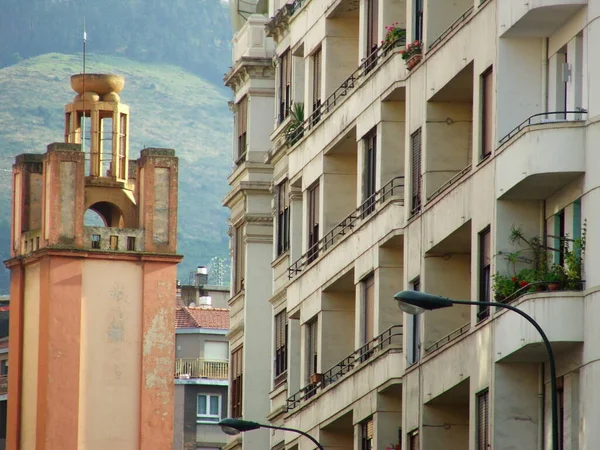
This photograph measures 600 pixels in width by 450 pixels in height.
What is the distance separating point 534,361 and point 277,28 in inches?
1042

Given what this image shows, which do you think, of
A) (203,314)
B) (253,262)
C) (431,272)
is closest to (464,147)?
(431,272)

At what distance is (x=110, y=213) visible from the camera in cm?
11181

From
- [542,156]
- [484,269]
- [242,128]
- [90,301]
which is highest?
[242,128]

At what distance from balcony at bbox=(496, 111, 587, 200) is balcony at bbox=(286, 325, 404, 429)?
9346 mm

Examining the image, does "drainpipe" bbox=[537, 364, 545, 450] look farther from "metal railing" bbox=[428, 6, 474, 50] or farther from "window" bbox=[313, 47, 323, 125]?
"window" bbox=[313, 47, 323, 125]

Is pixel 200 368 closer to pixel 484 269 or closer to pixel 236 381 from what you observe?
pixel 236 381

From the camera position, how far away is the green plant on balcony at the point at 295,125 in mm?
62616

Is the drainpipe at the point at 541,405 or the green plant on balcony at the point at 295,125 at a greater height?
the green plant on balcony at the point at 295,125

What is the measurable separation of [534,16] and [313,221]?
19.7m

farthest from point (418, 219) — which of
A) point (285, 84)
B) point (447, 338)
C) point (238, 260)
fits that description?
point (238, 260)

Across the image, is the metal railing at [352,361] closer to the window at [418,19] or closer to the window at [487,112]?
the window at [418,19]

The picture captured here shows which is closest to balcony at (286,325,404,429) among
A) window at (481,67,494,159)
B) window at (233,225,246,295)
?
window at (481,67,494,159)

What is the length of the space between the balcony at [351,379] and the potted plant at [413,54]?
6.25 m

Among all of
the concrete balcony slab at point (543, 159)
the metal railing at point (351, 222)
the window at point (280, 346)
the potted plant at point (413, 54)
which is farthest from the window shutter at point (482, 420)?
the window at point (280, 346)
